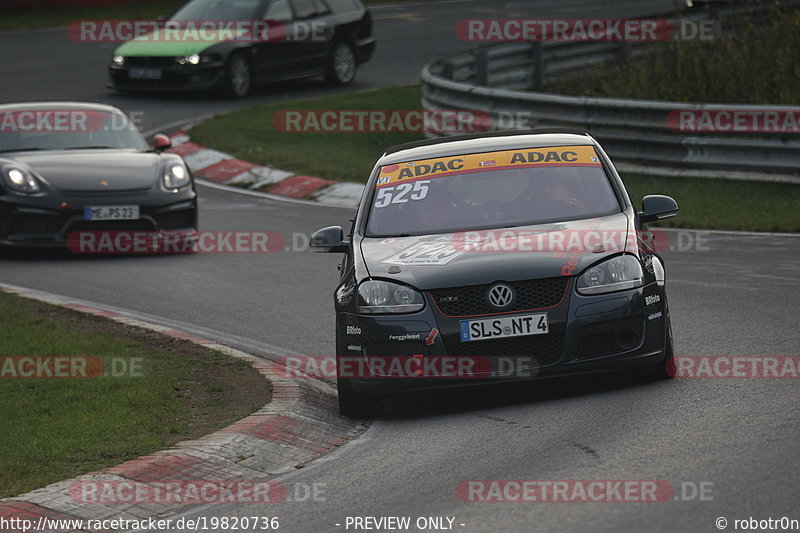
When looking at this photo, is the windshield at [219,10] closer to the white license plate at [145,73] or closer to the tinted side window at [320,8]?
the tinted side window at [320,8]

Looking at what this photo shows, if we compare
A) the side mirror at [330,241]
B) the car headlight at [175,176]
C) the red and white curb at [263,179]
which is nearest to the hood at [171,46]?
the red and white curb at [263,179]

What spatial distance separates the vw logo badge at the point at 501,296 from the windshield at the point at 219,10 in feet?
60.8

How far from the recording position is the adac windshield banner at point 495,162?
29.1ft

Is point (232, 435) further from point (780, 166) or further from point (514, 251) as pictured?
point (780, 166)

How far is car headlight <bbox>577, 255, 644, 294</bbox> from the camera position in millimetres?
7664

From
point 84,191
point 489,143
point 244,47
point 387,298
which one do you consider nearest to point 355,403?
point 387,298

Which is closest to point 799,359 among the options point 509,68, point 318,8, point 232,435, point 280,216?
point 232,435

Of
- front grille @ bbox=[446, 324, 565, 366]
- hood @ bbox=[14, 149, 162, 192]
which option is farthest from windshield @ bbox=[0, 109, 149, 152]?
front grille @ bbox=[446, 324, 565, 366]

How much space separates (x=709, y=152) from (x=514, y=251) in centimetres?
942

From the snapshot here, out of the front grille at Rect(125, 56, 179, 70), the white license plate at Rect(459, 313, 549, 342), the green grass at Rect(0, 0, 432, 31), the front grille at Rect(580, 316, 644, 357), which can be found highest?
the white license plate at Rect(459, 313, 549, 342)

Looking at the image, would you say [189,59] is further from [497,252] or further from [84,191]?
[497,252]

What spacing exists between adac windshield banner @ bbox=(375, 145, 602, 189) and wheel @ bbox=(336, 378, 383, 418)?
5.11 ft

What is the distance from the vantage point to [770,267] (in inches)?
467

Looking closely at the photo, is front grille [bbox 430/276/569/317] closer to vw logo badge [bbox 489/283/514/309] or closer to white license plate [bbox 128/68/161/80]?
vw logo badge [bbox 489/283/514/309]
